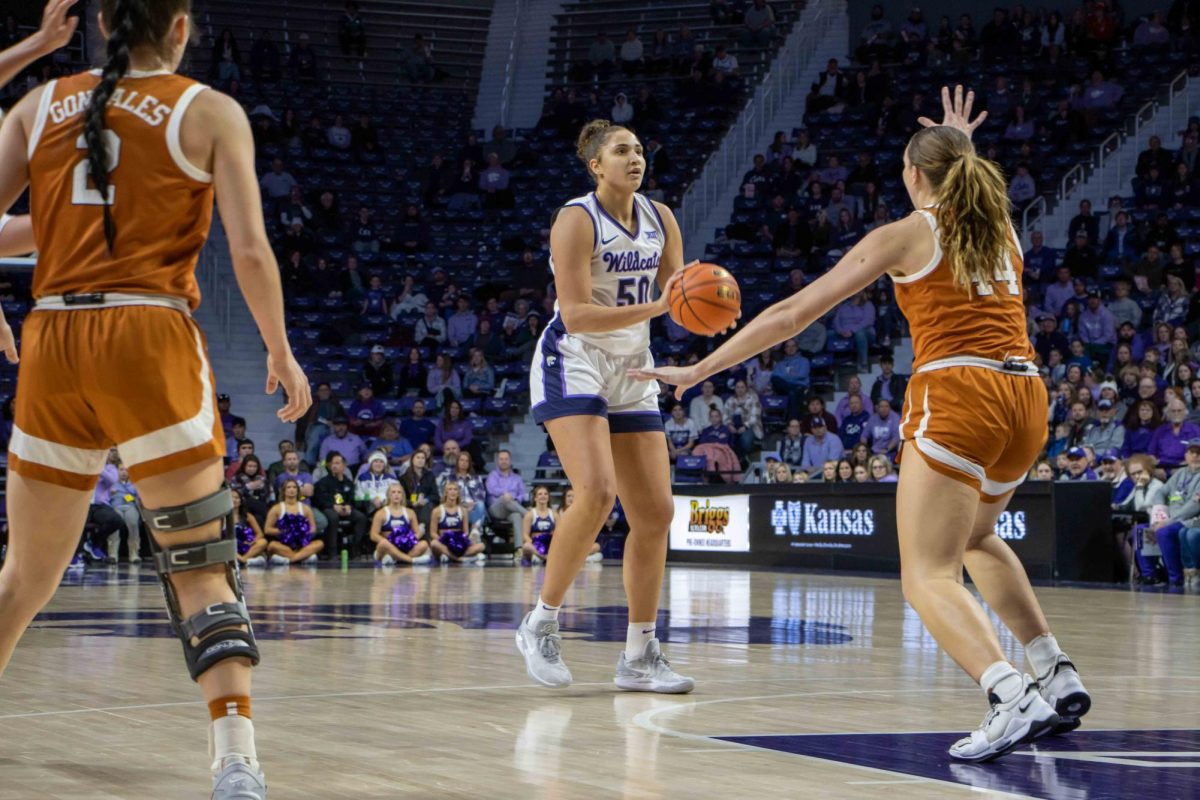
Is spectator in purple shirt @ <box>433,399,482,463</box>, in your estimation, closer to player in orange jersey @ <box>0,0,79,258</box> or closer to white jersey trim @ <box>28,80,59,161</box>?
player in orange jersey @ <box>0,0,79,258</box>

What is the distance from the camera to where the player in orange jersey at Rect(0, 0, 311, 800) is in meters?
3.38

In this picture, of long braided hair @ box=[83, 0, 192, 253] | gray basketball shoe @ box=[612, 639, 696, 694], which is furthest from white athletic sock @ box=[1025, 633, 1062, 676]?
long braided hair @ box=[83, 0, 192, 253]

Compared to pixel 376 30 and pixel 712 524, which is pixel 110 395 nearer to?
pixel 712 524

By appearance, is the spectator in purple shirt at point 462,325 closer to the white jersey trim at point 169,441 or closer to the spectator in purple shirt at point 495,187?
the spectator in purple shirt at point 495,187

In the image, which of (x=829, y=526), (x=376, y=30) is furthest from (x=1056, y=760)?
(x=376, y=30)

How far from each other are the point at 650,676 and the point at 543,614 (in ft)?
1.76

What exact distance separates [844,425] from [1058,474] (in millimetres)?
3526

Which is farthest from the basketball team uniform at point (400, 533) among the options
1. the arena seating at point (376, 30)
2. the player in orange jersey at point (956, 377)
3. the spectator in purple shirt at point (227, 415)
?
the player in orange jersey at point (956, 377)

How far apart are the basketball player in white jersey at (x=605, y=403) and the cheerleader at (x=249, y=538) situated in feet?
36.5

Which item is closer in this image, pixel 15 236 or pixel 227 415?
pixel 15 236

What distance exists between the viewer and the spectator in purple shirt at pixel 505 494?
18797 mm

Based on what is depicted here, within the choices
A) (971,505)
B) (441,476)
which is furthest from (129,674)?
(441,476)

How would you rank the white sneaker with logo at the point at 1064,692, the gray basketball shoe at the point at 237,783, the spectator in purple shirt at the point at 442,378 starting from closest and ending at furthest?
the gray basketball shoe at the point at 237,783, the white sneaker with logo at the point at 1064,692, the spectator in purple shirt at the point at 442,378

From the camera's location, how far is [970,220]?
4668mm
